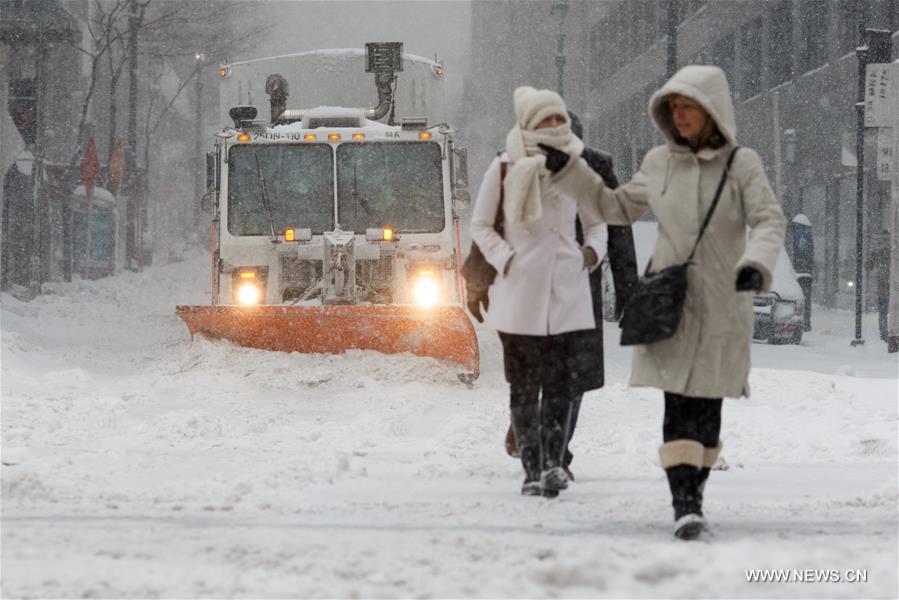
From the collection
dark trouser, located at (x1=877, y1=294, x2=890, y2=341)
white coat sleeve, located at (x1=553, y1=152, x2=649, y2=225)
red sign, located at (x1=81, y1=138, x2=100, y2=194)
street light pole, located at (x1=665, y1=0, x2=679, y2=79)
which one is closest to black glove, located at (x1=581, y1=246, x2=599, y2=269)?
white coat sleeve, located at (x1=553, y1=152, x2=649, y2=225)

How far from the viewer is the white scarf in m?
5.82

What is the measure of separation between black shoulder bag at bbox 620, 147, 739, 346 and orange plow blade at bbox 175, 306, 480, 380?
559 centimetres

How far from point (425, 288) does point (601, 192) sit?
724 cm

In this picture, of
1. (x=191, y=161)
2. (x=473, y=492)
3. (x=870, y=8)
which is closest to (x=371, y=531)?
(x=473, y=492)

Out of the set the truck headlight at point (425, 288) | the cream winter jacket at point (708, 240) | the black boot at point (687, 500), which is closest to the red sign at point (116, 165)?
the truck headlight at point (425, 288)

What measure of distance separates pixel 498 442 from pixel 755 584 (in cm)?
398

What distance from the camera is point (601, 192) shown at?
5.32m

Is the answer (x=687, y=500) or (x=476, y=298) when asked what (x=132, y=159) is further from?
(x=687, y=500)

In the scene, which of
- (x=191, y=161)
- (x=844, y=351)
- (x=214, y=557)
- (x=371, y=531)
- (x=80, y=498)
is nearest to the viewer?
(x=214, y=557)

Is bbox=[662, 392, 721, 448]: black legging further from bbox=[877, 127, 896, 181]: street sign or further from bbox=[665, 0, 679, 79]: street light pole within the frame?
bbox=[665, 0, 679, 79]: street light pole

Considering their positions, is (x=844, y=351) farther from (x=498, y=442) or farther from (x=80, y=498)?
(x=80, y=498)

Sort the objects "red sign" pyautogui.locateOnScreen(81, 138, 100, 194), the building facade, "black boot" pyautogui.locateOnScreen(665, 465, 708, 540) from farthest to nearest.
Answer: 1. the building facade
2. "red sign" pyautogui.locateOnScreen(81, 138, 100, 194)
3. "black boot" pyautogui.locateOnScreen(665, 465, 708, 540)

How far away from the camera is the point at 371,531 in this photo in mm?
4996

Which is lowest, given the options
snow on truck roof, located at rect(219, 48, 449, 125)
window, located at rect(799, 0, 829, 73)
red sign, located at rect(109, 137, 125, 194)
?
snow on truck roof, located at rect(219, 48, 449, 125)
